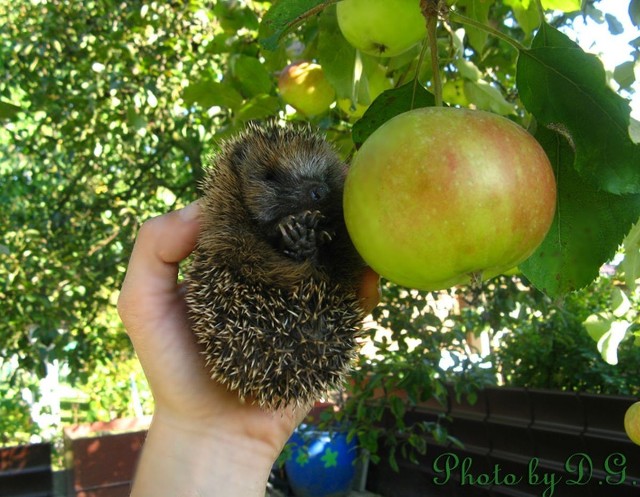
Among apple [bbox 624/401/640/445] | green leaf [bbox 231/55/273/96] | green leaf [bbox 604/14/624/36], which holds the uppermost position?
green leaf [bbox 604/14/624/36]

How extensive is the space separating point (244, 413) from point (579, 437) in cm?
384

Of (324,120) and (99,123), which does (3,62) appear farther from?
(324,120)

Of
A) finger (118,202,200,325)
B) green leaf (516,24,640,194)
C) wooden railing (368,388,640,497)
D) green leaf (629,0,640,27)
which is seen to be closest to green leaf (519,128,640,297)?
green leaf (516,24,640,194)

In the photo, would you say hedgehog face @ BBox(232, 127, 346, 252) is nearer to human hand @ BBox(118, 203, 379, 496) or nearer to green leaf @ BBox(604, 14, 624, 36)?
human hand @ BBox(118, 203, 379, 496)

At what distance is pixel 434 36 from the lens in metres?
0.87

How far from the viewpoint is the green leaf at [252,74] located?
1987mm

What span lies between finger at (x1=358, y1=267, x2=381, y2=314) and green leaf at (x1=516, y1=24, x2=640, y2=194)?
1.66ft

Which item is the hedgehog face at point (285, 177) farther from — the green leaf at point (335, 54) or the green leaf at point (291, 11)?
the green leaf at point (291, 11)

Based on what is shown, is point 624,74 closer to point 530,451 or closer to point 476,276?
point 476,276

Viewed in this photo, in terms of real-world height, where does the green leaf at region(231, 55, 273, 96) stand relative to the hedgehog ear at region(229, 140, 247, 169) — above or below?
above

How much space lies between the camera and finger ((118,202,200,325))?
1.41 m

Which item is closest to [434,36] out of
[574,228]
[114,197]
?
[574,228]

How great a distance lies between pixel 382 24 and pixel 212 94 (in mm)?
1019

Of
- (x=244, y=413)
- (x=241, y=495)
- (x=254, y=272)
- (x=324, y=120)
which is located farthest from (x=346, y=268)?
(x=324, y=120)
